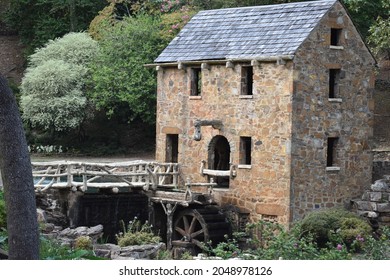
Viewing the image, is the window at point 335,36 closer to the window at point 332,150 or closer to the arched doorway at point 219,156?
the window at point 332,150

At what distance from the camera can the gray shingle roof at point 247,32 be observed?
3005cm

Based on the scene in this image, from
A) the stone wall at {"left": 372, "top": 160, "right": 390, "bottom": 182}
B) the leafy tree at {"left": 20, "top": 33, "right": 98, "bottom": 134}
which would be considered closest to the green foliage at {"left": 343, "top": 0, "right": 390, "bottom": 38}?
the stone wall at {"left": 372, "top": 160, "right": 390, "bottom": 182}

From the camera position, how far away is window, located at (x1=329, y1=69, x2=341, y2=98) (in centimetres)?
3111

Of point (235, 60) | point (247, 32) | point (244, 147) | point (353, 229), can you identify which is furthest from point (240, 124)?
point (353, 229)

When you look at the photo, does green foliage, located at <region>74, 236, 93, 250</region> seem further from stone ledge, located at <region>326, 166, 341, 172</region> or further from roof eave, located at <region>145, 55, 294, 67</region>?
stone ledge, located at <region>326, 166, 341, 172</region>

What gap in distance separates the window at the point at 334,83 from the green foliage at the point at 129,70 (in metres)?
15.5

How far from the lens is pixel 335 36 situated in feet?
102

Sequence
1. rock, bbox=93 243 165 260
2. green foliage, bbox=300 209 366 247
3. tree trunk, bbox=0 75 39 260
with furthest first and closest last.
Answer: green foliage, bbox=300 209 366 247 < rock, bbox=93 243 165 260 < tree trunk, bbox=0 75 39 260

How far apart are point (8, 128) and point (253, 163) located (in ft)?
54.9

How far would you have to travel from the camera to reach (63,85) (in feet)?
160

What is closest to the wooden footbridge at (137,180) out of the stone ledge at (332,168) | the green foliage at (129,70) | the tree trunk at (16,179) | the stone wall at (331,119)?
the stone wall at (331,119)

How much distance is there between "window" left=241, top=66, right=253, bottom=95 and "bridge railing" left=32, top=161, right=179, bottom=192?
340 cm

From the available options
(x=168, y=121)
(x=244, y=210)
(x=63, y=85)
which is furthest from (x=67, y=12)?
(x=244, y=210)

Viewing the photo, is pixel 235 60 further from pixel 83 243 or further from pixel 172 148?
pixel 83 243
